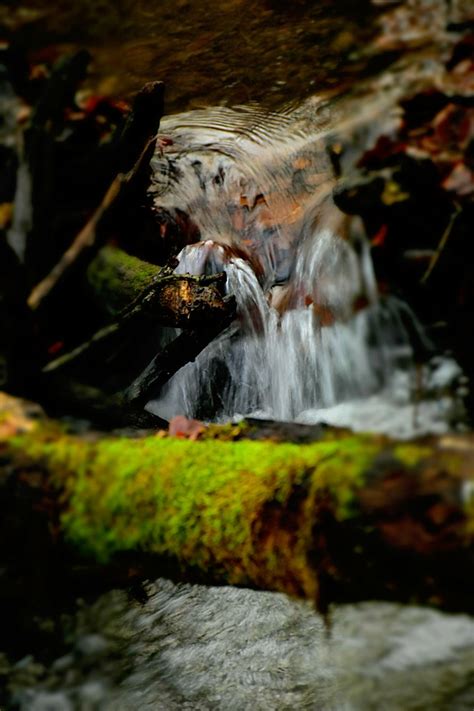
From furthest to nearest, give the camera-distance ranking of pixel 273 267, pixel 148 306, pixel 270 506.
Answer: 1. pixel 273 267
2. pixel 148 306
3. pixel 270 506

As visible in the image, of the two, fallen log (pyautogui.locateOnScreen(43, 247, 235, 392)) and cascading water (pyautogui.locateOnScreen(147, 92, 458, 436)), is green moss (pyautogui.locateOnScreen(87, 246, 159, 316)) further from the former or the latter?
cascading water (pyautogui.locateOnScreen(147, 92, 458, 436))

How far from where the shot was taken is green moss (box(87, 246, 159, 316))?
3273 mm

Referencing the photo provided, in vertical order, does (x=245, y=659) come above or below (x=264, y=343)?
below

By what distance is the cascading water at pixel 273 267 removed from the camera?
143 inches

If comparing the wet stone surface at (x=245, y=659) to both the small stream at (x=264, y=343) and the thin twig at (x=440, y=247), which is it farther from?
the thin twig at (x=440, y=247)

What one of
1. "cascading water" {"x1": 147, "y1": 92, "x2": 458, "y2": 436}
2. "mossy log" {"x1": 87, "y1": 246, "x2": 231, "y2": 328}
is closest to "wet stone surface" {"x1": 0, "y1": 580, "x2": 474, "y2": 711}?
"cascading water" {"x1": 147, "y1": 92, "x2": 458, "y2": 436}

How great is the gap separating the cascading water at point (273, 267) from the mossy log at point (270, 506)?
122 centimetres

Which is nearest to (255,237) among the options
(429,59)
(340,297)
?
(340,297)

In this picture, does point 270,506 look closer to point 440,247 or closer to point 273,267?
point 440,247

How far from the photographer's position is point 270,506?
1.92 metres

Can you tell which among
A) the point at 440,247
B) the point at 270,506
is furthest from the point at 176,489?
the point at 440,247

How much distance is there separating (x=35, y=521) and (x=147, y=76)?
11.5ft

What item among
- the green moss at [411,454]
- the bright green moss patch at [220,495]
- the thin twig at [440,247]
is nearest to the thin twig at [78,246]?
the bright green moss patch at [220,495]

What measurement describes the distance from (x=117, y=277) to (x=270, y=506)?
2076mm
